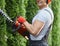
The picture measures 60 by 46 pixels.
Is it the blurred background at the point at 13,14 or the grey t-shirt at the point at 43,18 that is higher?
the grey t-shirt at the point at 43,18

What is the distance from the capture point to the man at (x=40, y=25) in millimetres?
4609

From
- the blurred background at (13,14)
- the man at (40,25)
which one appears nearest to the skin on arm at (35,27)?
the man at (40,25)

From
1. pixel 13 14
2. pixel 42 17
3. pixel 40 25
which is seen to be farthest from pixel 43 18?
pixel 13 14

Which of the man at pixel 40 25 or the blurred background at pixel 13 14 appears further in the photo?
the blurred background at pixel 13 14

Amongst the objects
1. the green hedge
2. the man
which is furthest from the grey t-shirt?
the green hedge

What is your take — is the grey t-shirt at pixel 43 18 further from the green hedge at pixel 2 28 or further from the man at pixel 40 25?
the green hedge at pixel 2 28

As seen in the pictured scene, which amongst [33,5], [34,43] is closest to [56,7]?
[33,5]

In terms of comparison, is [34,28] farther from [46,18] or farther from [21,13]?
[21,13]

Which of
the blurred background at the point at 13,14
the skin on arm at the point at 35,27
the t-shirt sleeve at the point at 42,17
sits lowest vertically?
the blurred background at the point at 13,14

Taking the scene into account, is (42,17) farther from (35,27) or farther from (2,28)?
(2,28)

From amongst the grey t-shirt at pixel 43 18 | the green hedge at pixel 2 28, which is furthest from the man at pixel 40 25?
the green hedge at pixel 2 28

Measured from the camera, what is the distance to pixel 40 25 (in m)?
4.62

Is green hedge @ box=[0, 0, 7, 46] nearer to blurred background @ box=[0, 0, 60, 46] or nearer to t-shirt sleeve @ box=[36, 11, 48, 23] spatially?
blurred background @ box=[0, 0, 60, 46]

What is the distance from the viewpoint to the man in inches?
181
